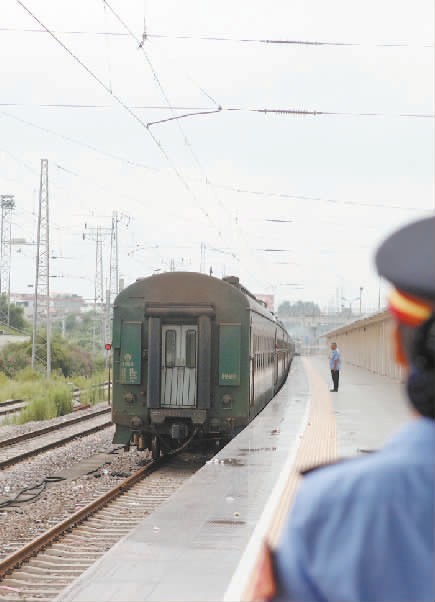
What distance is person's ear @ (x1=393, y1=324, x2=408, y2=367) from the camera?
1.66m

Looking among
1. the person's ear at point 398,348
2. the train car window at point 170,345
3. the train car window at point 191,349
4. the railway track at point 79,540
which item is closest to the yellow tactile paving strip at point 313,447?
the railway track at point 79,540

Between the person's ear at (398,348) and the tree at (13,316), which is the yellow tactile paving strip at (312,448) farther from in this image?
the tree at (13,316)

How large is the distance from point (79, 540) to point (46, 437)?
1065cm

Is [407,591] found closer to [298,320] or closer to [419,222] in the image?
[419,222]

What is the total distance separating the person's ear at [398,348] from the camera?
1.66 metres

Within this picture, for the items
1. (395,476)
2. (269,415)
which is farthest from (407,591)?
(269,415)

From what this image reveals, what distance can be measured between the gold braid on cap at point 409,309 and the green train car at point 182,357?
41.6 ft

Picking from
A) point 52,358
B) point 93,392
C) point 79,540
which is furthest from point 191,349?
point 52,358

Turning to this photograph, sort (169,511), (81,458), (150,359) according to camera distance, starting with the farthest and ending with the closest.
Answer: (81,458) → (150,359) → (169,511)

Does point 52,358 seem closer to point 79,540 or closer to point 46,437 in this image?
point 46,437

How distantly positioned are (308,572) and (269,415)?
17.3 metres

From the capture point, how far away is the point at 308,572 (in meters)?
1.44

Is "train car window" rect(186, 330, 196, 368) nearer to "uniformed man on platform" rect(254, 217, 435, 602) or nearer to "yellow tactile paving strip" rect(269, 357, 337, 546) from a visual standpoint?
"yellow tactile paving strip" rect(269, 357, 337, 546)

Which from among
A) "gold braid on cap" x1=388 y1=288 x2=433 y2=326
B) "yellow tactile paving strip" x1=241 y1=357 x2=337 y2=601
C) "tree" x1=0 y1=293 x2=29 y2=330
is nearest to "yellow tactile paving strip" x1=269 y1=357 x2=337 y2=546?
"yellow tactile paving strip" x1=241 y1=357 x2=337 y2=601
